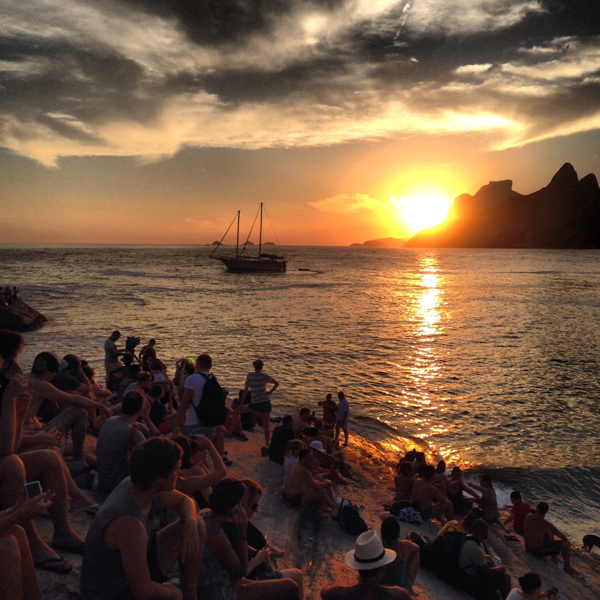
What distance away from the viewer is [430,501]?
7.84m

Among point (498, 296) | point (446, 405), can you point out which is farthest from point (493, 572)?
point (498, 296)

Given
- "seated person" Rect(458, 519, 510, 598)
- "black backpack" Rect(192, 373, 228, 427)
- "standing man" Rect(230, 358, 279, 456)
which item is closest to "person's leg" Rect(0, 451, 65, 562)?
"black backpack" Rect(192, 373, 228, 427)

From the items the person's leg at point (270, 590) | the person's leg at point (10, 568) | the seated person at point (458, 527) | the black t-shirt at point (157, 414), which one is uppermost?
the person's leg at point (10, 568)

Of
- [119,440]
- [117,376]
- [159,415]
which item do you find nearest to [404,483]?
[159,415]

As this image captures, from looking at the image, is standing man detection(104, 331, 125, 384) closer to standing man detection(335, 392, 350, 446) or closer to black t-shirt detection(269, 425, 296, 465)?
black t-shirt detection(269, 425, 296, 465)

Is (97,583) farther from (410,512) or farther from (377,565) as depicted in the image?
(410,512)

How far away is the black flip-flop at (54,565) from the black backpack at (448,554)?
4774mm

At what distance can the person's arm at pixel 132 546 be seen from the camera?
273cm

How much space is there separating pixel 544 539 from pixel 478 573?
250 cm

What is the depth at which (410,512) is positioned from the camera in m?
7.71

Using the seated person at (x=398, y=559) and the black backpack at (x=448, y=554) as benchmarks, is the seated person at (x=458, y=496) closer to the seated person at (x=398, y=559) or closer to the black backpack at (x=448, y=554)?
the black backpack at (x=448, y=554)

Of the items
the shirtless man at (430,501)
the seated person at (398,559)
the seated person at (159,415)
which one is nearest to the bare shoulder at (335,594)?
Answer: the seated person at (398,559)

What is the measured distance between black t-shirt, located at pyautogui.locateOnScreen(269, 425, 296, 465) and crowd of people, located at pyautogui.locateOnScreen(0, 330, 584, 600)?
0.96 m

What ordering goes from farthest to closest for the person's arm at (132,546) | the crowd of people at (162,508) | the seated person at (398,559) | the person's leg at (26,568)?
the seated person at (398,559), the person's leg at (26,568), the crowd of people at (162,508), the person's arm at (132,546)
